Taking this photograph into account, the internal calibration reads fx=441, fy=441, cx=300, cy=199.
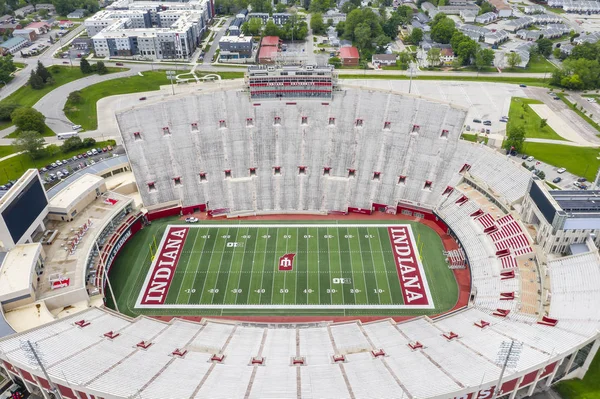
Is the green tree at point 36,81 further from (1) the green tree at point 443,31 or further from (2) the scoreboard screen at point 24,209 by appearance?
(1) the green tree at point 443,31

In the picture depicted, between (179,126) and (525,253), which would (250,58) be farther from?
(525,253)

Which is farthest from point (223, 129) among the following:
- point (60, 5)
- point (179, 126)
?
point (60, 5)

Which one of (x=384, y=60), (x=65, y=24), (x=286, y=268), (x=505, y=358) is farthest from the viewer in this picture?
(x=65, y=24)

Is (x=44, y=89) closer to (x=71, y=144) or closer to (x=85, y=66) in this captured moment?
(x=85, y=66)

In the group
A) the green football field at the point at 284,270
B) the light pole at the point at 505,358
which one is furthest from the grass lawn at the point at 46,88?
the light pole at the point at 505,358

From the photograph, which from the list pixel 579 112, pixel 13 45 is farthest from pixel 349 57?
pixel 13 45

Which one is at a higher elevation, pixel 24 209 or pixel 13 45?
pixel 24 209

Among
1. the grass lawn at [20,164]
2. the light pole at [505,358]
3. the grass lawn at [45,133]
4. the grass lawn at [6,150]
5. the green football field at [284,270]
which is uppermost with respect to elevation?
the light pole at [505,358]
